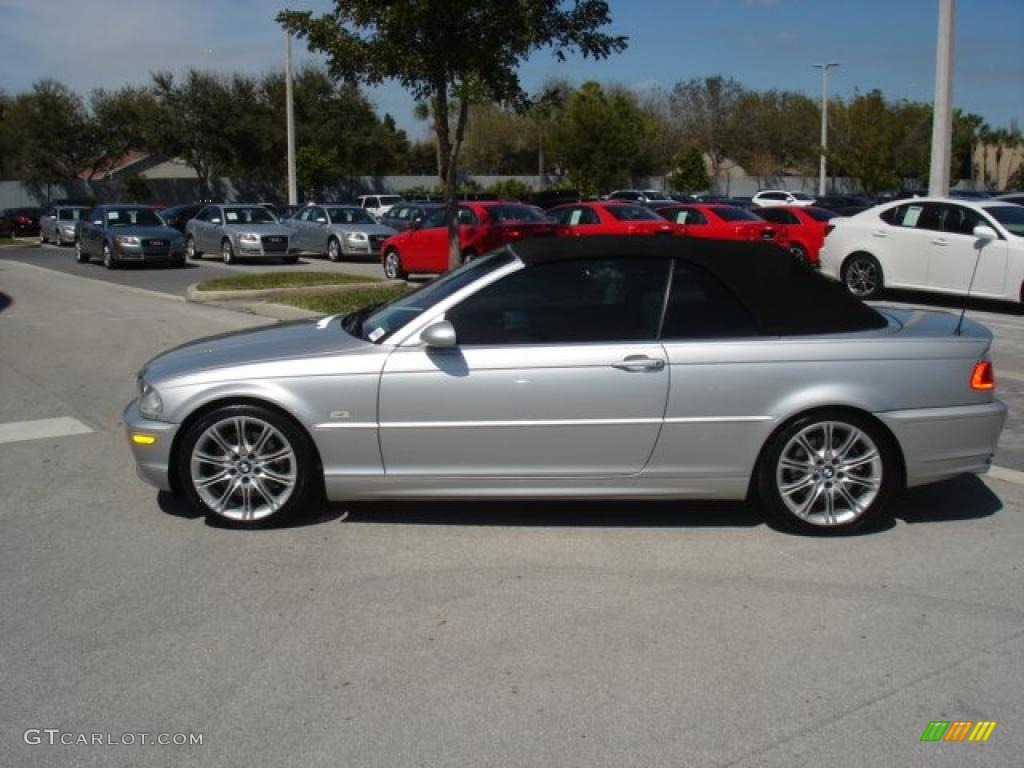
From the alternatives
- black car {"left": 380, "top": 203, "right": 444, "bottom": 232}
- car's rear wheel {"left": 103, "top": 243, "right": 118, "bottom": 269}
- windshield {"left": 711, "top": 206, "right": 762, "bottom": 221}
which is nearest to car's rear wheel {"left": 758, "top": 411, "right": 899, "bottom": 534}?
windshield {"left": 711, "top": 206, "right": 762, "bottom": 221}

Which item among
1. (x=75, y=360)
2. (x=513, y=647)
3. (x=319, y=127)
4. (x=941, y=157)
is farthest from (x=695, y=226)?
(x=319, y=127)

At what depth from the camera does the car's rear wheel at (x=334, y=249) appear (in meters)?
27.3

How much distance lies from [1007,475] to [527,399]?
325 cm

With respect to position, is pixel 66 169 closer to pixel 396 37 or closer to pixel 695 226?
pixel 695 226

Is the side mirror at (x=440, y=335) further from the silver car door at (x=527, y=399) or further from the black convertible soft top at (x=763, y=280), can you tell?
the black convertible soft top at (x=763, y=280)

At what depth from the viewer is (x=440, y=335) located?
511cm

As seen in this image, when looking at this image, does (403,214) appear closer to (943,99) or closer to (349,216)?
(349,216)

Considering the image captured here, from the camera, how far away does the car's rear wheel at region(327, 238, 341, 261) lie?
27.3 meters

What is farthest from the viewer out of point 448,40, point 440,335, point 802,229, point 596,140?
point 596,140

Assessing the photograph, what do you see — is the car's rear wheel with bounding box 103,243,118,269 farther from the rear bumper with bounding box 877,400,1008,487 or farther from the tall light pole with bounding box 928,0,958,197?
the rear bumper with bounding box 877,400,1008,487

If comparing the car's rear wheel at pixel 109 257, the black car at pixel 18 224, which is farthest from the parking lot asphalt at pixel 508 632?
the black car at pixel 18 224

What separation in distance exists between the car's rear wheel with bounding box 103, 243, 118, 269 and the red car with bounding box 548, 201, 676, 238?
10679 mm

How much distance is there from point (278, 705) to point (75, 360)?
8377 mm

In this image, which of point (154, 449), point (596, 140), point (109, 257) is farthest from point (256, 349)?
point (596, 140)
